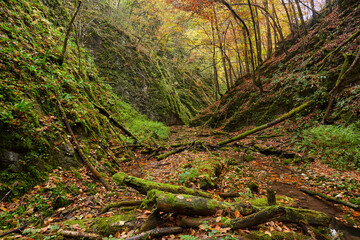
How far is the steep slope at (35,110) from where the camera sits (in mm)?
3645

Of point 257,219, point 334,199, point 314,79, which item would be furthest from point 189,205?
point 314,79

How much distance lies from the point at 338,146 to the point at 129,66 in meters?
16.4

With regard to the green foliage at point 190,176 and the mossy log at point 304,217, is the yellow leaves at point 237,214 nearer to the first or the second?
the mossy log at point 304,217

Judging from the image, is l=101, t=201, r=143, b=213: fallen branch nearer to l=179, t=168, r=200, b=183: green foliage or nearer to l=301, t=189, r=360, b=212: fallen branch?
l=179, t=168, r=200, b=183: green foliage

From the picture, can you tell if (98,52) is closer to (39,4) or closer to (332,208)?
(39,4)

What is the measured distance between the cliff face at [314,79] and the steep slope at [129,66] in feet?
16.9

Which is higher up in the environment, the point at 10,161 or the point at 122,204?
the point at 10,161

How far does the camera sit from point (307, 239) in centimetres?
233

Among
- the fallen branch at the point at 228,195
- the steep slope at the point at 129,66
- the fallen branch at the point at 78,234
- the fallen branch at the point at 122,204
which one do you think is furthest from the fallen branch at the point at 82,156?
the steep slope at the point at 129,66

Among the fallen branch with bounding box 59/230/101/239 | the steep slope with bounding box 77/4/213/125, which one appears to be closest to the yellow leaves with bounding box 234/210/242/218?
the fallen branch with bounding box 59/230/101/239

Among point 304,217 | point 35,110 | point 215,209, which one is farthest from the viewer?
point 35,110

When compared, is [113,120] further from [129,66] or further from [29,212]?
[129,66]

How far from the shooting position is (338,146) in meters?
6.16

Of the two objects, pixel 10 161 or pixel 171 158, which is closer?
pixel 10 161
